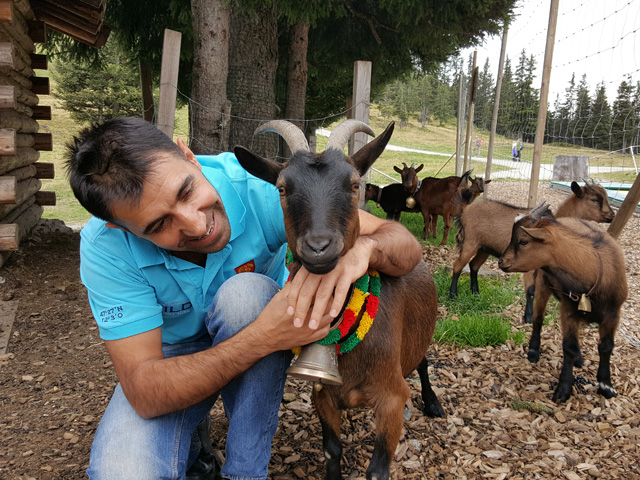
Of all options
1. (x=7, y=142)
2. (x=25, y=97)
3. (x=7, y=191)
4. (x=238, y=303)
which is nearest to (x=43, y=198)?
(x=25, y=97)

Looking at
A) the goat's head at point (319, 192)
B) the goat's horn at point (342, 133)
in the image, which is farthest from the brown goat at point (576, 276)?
the goat's head at point (319, 192)

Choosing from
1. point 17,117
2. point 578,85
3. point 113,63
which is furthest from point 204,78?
point 113,63

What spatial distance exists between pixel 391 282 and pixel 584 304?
5.92 ft

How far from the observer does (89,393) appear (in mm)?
3197

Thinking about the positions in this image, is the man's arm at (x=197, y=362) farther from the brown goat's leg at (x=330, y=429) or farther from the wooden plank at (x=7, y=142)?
the wooden plank at (x=7, y=142)

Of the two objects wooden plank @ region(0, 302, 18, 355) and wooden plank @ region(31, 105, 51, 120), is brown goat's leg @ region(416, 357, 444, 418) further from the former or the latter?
wooden plank @ region(31, 105, 51, 120)

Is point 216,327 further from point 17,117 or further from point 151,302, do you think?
point 17,117

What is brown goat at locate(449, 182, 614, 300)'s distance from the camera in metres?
5.46

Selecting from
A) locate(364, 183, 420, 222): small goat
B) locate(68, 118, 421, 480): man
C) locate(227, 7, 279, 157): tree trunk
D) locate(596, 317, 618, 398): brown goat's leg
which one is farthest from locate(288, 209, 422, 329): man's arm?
locate(364, 183, 420, 222): small goat

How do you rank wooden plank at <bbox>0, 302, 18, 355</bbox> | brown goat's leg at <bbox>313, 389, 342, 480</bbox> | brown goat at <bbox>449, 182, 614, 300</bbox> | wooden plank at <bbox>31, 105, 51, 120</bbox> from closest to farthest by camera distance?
brown goat's leg at <bbox>313, 389, 342, 480</bbox>
wooden plank at <bbox>0, 302, 18, 355</bbox>
brown goat at <bbox>449, 182, 614, 300</bbox>
wooden plank at <bbox>31, 105, 51, 120</bbox>

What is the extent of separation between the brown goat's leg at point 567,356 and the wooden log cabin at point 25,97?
5.11m

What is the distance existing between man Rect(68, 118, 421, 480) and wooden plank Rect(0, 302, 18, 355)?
2602mm

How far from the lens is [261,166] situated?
199cm

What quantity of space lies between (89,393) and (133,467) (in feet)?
5.65
